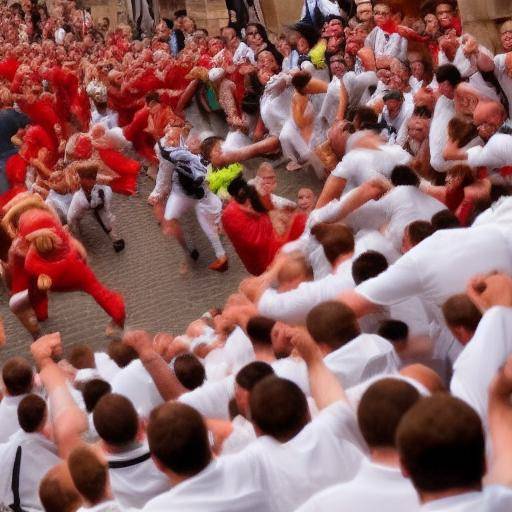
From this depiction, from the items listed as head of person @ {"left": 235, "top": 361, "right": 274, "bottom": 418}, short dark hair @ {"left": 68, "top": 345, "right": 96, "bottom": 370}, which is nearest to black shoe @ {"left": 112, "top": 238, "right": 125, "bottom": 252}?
short dark hair @ {"left": 68, "top": 345, "right": 96, "bottom": 370}

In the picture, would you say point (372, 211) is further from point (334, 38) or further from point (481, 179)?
point (334, 38)

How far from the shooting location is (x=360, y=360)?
3666 mm

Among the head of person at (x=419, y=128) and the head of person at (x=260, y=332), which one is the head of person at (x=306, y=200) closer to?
the head of person at (x=419, y=128)

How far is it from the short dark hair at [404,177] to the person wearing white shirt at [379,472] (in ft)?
9.79

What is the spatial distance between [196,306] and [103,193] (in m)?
1.90

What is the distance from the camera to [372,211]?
5.66 metres

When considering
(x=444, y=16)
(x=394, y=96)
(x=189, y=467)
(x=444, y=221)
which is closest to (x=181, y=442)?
(x=189, y=467)

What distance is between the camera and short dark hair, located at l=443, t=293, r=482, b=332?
358 cm

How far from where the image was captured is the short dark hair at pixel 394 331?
4.11 m

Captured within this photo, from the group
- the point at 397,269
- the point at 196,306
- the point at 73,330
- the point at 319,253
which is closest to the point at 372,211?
the point at 319,253

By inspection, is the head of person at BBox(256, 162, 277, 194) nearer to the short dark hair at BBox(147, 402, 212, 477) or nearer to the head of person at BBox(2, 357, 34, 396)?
the head of person at BBox(2, 357, 34, 396)

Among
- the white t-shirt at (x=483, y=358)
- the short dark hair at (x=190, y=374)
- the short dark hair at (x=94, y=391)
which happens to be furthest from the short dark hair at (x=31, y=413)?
the white t-shirt at (x=483, y=358)

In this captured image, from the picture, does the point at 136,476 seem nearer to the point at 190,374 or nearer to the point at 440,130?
the point at 190,374

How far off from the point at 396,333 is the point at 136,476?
1321 mm
